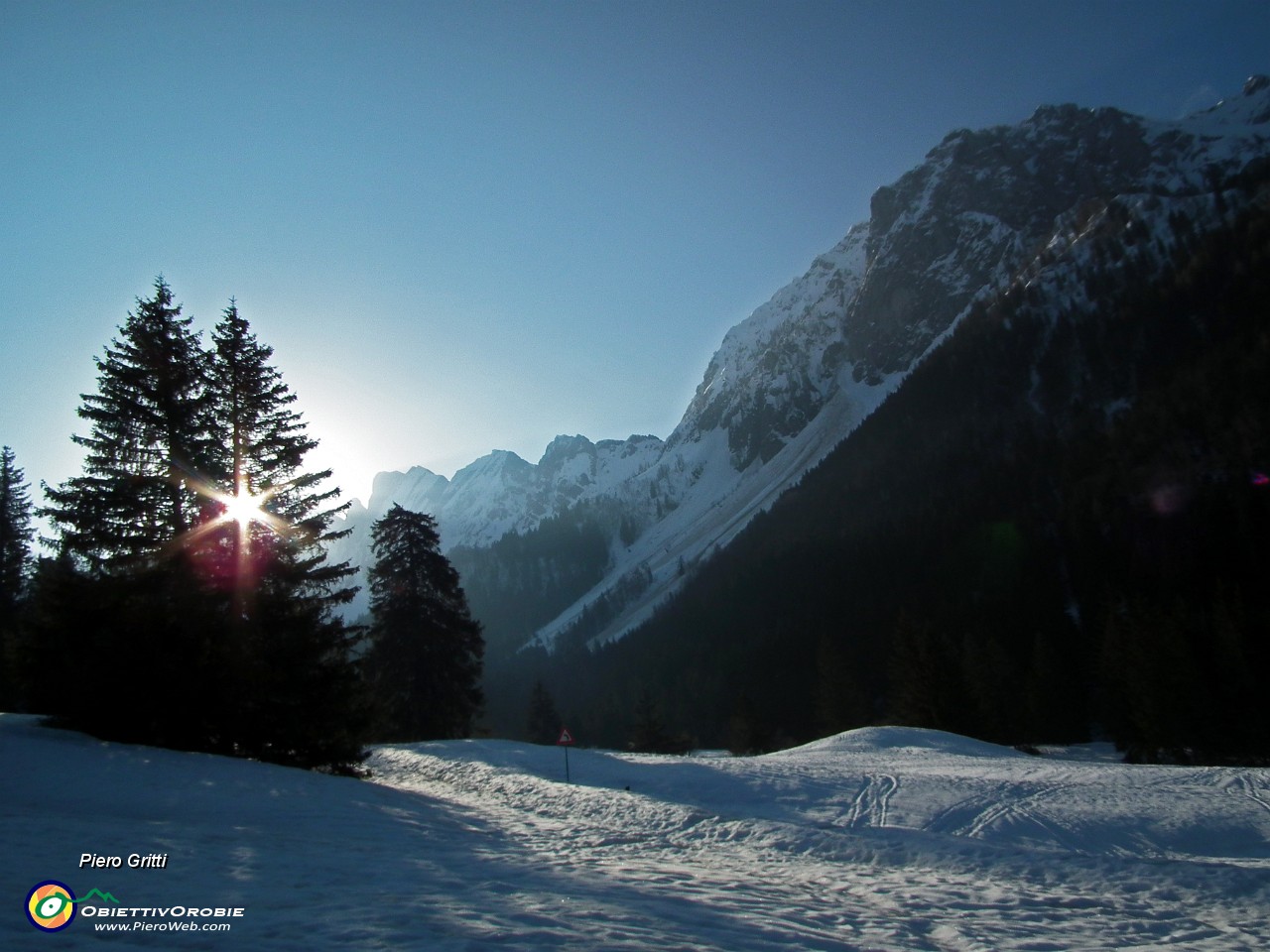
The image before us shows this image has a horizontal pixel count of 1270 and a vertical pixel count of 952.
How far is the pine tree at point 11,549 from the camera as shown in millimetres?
26283

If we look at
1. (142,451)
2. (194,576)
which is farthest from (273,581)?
(142,451)

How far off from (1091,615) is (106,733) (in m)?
73.3

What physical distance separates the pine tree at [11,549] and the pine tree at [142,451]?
13.3 m

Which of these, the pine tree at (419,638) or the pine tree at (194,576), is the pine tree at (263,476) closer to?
the pine tree at (194,576)

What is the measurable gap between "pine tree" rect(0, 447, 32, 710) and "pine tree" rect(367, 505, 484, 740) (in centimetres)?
1329

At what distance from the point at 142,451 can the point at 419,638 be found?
16562 mm

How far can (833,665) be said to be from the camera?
57.2 m

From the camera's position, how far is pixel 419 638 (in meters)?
31.3

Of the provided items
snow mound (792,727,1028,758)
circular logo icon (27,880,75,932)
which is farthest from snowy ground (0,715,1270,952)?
snow mound (792,727,1028,758)

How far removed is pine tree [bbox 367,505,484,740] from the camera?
31438mm

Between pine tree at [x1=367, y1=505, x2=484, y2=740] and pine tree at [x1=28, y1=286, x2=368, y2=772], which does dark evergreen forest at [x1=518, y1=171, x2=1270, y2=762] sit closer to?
pine tree at [x1=367, y1=505, x2=484, y2=740]

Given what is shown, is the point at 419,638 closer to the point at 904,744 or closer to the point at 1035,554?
the point at 904,744

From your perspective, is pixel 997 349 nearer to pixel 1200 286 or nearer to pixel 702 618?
pixel 1200 286

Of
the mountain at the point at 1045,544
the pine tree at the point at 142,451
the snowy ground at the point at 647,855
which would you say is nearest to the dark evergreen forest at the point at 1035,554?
the mountain at the point at 1045,544
